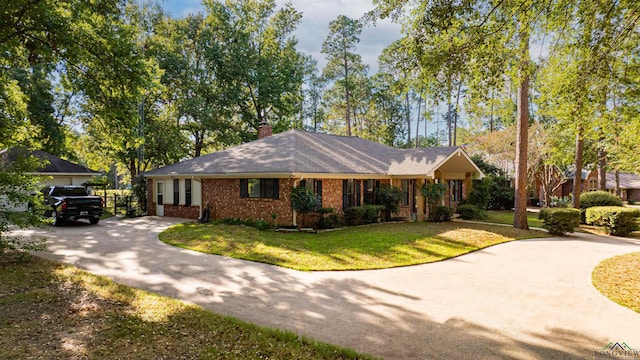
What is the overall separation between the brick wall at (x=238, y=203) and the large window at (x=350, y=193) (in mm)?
3222

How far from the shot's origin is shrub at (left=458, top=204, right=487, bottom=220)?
1862 cm

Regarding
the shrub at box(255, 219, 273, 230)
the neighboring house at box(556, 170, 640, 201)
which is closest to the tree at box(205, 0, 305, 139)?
the shrub at box(255, 219, 273, 230)

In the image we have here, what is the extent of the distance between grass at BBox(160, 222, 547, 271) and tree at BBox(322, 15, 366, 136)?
982 inches

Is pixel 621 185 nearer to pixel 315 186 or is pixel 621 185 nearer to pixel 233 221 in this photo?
pixel 315 186

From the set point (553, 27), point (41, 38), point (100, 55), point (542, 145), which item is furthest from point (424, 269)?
point (542, 145)

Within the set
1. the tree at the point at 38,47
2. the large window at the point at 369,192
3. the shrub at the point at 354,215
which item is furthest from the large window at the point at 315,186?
the tree at the point at 38,47

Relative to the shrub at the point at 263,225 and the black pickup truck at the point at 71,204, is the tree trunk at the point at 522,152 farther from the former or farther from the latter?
the black pickup truck at the point at 71,204

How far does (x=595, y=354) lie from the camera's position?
14.2 ft

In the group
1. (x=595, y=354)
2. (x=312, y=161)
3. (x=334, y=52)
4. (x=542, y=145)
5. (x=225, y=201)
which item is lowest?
(x=595, y=354)

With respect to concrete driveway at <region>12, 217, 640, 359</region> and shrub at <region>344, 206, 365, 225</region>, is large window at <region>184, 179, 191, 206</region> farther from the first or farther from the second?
shrub at <region>344, 206, 365, 225</region>

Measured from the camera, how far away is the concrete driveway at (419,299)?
15.3 feet

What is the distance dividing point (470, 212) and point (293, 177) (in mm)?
10712

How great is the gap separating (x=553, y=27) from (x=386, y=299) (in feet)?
21.6

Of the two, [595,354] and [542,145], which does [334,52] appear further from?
[595,354]
